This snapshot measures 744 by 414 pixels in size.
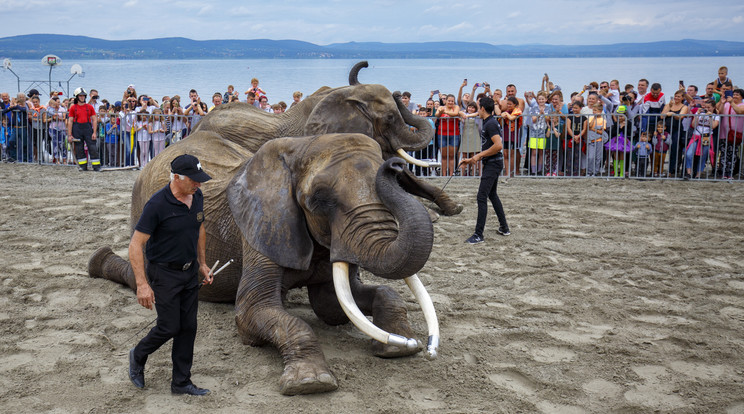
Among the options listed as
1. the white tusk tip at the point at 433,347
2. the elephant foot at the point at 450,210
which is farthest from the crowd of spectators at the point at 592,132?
the white tusk tip at the point at 433,347

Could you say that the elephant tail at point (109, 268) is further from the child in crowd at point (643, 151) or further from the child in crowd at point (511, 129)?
the child in crowd at point (643, 151)

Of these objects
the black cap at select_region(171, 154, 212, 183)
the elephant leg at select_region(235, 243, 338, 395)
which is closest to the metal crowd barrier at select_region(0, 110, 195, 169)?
the elephant leg at select_region(235, 243, 338, 395)

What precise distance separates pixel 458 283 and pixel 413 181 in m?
1.62

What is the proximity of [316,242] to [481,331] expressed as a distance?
1.72 m

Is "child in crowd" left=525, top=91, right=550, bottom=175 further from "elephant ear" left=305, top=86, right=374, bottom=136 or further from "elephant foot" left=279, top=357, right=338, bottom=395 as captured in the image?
"elephant foot" left=279, top=357, right=338, bottom=395

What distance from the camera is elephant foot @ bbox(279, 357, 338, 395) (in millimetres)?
5148

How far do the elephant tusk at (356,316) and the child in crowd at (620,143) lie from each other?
11.0 m

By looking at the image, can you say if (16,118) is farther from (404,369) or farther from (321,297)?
(404,369)

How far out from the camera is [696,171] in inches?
597

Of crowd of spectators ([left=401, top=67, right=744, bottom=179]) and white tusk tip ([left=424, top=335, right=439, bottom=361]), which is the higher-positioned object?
crowd of spectators ([left=401, top=67, right=744, bottom=179])

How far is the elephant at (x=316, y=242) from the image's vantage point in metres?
5.16

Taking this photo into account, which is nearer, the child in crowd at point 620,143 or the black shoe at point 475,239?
the black shoe at point 475,239

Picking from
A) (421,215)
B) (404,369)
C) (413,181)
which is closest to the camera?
(421,215)

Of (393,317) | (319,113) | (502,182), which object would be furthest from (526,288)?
(502,182)
